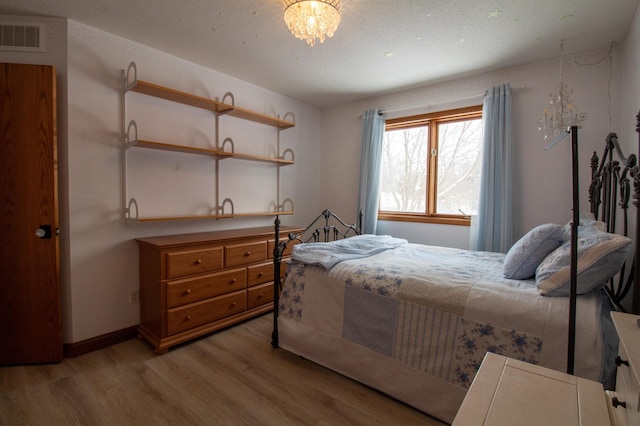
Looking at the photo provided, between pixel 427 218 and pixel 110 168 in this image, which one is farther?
pixel 427 218

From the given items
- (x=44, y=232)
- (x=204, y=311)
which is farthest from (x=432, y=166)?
(x=44, y=232)

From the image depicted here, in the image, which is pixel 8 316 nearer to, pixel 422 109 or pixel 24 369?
pixel 24 369

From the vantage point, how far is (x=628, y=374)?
0.79 m

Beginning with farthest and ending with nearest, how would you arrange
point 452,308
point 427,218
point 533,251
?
point 427,218 → point 533,251 → point 452,308

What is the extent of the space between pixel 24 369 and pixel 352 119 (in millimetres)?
3940

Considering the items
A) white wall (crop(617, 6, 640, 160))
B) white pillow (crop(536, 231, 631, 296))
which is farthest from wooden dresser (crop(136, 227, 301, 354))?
white wall (crop(617, 6, 640, 160))

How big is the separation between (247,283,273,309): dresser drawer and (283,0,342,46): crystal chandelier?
7.33 ft

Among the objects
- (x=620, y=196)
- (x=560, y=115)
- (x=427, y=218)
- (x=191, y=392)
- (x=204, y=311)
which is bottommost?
(x=191, y=392)

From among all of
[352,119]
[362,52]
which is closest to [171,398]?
[362,52]

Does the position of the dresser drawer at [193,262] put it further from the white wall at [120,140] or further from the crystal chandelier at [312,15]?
the crystal chandelier at [312,15]

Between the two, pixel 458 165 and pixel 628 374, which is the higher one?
pixel 458 165

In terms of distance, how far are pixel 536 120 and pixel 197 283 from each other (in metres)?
3.37

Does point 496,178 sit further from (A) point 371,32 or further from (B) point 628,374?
(B) point 628,374

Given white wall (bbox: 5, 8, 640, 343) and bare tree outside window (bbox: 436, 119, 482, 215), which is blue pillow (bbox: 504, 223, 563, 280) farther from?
bare tree outside window (bbox: 436, 119, 482, 215)
